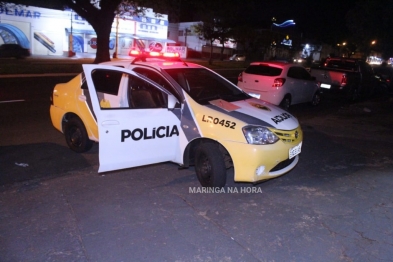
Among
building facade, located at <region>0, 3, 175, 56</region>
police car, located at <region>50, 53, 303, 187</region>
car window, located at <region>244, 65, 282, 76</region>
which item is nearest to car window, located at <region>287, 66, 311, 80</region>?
car window, located at <region>244, 65, 282, 76</region>

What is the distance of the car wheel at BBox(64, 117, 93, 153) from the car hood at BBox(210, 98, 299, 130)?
7.33 ft

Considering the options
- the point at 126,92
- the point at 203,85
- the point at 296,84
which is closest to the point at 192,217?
the point at 126,92

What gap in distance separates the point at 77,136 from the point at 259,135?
10.3ft

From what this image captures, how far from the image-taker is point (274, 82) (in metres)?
10.3

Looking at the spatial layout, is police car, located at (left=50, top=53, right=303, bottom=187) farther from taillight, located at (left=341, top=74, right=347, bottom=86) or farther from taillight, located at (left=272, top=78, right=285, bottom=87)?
taillight, located at (left=341, top=74, right=347, bottom=86)

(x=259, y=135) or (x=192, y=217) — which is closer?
(x=192, y=217)

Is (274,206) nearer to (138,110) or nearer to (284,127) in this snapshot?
(284,127)

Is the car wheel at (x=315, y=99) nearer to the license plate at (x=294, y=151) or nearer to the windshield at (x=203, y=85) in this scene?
the windshield at (x=203, y=85)

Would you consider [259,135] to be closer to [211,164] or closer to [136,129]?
[211,164]

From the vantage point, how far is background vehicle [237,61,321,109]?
10305mm

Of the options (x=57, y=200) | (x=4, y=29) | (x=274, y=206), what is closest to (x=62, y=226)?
(x=57, y=200)

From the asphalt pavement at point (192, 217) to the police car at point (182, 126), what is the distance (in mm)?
412

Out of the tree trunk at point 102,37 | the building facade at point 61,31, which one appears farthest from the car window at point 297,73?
the building facade at point 61,31

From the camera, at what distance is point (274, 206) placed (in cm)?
Result: 457
